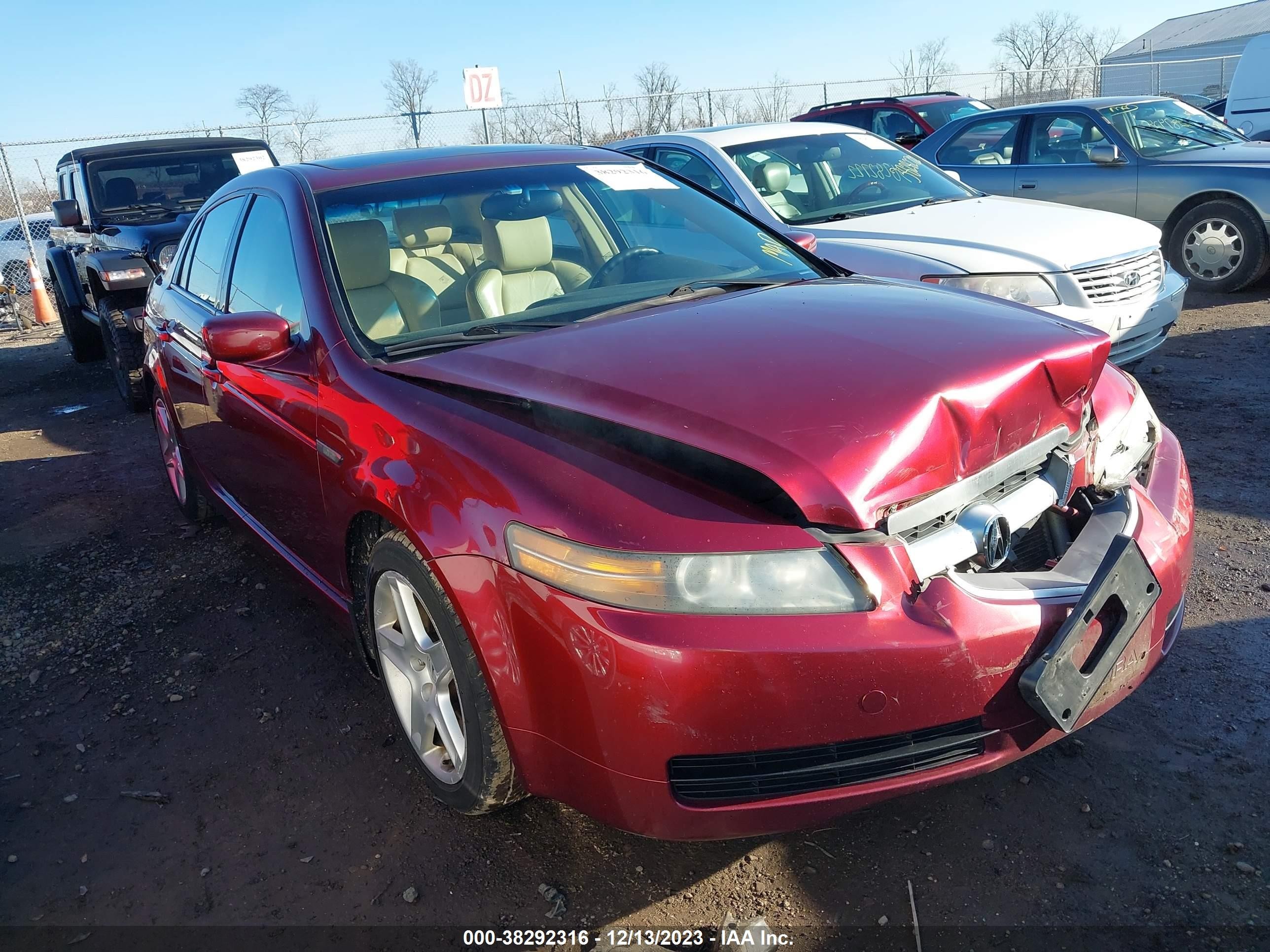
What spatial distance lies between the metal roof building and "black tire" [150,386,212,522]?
27.3m

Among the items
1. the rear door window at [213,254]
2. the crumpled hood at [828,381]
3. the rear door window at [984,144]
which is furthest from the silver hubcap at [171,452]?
the rear door window at [984,144]

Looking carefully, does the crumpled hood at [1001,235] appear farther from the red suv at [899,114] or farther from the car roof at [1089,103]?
the red suv at [899,114]

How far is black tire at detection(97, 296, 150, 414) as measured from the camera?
22.6 ft

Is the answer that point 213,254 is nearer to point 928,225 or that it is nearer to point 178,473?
point 178,473

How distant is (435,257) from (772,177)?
11.5 feet

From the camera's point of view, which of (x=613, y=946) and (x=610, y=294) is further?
(x=610, y=294)

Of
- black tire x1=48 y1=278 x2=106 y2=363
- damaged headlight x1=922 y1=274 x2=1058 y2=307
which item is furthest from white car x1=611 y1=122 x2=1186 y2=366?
black tire x1=48 y1=278 x2=106 y2=363

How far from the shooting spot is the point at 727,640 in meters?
1.70

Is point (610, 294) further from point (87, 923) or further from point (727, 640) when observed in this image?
point (87, 923)

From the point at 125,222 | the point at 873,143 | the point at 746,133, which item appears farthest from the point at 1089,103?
the point at 125,222

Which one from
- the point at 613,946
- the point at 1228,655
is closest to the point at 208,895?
the point at 613,946

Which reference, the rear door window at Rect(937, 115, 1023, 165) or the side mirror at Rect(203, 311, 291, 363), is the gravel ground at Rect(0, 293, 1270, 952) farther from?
the rear door window at Rect(937, 115, 1023, 165)

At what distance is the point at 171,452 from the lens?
4.64m

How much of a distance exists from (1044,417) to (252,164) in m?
7.86
